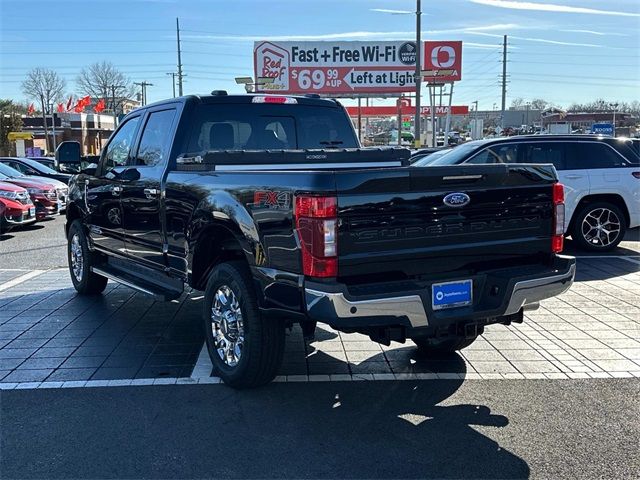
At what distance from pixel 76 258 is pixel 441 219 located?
539 centimetres

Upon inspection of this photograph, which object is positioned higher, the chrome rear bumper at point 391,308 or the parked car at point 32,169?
the parked car at point 32,169

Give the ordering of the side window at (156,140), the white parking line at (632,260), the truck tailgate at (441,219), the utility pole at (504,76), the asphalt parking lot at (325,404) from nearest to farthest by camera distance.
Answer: the asphalt parking lot at (325,404)
the truck tailgate at (441,219)
the side window at (156,140)
the white parking line at (632,260)
the utility pole at (504,76)

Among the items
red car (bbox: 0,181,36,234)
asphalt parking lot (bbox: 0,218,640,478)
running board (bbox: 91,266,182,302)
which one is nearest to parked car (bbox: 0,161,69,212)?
red car (bbox: 0,181,36,234)

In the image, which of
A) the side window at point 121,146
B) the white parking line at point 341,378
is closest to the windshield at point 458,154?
the side window at point 121,146

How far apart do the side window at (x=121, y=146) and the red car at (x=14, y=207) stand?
7047 mm

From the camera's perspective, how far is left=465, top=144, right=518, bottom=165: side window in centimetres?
955

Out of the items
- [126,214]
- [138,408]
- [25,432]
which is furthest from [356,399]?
[126,214]

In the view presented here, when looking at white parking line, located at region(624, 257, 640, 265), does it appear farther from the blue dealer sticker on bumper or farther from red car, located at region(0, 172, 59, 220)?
red car, located at region(0, 172, 59, 220)

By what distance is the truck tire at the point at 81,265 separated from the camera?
289 inches

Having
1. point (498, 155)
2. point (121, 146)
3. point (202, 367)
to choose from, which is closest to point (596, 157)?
point (498, 155)

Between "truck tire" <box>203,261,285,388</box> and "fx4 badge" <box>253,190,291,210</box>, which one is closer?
"fx4 badge" <box>253,190,291,210</box>

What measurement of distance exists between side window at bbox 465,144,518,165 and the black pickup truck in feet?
14.5

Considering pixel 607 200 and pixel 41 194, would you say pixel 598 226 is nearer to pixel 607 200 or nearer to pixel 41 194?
pixel 607 200

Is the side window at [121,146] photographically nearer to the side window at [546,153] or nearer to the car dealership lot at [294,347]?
the car dealership lot at [294,347]
